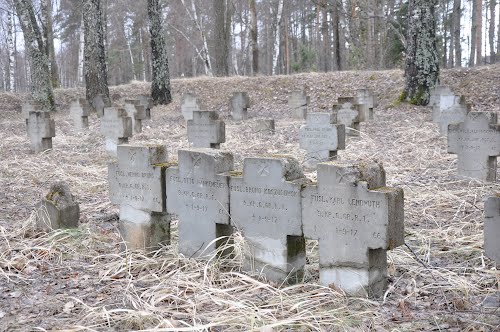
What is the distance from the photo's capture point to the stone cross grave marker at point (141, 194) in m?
5.71

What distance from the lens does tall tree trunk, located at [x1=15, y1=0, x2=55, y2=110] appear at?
1902 centimetres

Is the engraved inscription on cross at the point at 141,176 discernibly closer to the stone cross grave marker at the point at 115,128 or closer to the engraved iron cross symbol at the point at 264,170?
the engraved iron cross symbol at the point at 264,170

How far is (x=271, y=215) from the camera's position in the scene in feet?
16.1

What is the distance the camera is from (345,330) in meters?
3.89

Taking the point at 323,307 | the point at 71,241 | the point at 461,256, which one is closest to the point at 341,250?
the point at 323,307

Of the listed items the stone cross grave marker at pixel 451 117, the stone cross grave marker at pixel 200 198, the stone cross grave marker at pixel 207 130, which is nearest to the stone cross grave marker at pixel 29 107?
the stone cross grave marker at pixel 207 130

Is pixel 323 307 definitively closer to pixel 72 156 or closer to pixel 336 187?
pixel 336 187

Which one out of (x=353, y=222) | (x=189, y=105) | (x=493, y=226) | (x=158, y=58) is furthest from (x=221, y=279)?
(x=158, y=58)

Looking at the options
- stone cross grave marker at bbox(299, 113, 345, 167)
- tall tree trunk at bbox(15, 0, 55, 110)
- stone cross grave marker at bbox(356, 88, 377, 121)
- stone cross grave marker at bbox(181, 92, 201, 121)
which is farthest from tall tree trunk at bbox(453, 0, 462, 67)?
stone cross grave marker at bbox(299, 113, 345, 167)

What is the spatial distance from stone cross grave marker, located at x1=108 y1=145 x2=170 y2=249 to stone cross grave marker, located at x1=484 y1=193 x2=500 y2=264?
2.91m

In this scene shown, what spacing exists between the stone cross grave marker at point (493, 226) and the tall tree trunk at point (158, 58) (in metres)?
18.7

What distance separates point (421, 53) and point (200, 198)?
13.7m

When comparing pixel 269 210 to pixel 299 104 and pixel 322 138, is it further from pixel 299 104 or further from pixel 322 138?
pixel 299 104

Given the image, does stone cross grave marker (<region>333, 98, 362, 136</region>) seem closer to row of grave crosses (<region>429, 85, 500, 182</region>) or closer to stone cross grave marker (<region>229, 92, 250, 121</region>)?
stone cross grave marker (<region>229, 92, 250, 121</region>)
